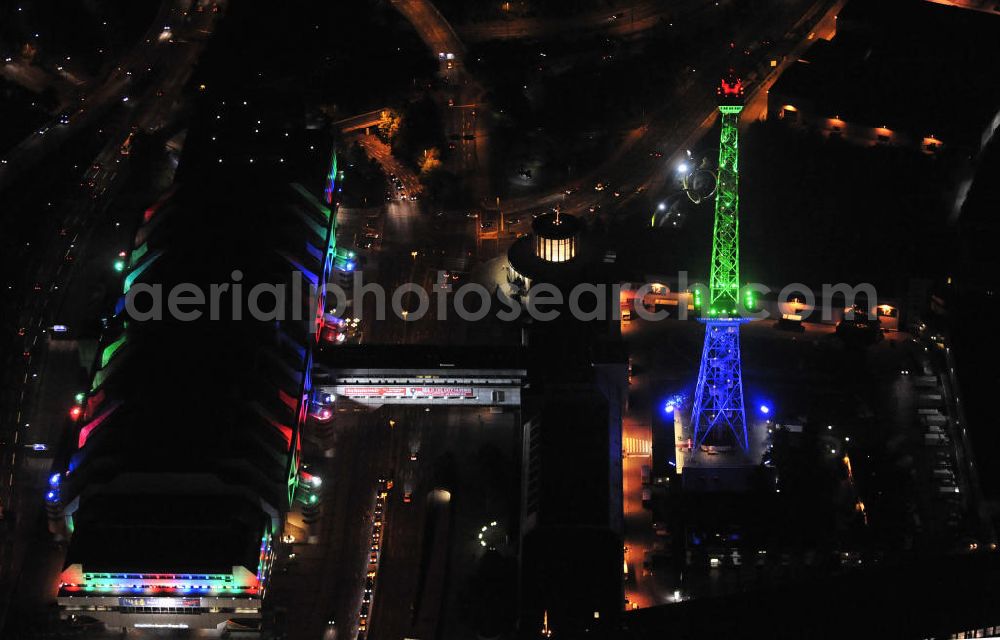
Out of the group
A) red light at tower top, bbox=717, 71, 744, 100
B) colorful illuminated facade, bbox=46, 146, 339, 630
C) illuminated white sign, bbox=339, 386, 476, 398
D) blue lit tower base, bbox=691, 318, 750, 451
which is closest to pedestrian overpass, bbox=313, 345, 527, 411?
illuminated white sign, bbox=339, 386, 476, 398

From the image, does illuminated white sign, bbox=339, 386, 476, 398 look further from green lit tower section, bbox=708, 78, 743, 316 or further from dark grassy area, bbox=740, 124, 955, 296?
dark grassy area, bbox=740, 124, 955, 296

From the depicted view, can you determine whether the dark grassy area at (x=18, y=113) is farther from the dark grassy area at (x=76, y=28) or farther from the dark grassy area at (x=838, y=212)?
the dark grassy area at (x=838, y=212)

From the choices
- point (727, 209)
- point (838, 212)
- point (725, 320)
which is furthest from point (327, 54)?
point (725, 320)

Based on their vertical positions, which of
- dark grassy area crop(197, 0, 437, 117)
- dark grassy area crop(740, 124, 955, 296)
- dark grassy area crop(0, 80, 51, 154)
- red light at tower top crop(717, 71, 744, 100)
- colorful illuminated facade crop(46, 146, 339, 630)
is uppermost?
dark grassy area crop(197, 0, 437, 117)

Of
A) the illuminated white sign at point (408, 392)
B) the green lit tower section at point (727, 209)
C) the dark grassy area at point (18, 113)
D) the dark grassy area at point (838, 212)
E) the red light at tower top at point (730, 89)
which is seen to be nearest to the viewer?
the red light at tower top at point (730, 89)

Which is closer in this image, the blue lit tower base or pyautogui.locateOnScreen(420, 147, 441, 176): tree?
the blue lit tower base

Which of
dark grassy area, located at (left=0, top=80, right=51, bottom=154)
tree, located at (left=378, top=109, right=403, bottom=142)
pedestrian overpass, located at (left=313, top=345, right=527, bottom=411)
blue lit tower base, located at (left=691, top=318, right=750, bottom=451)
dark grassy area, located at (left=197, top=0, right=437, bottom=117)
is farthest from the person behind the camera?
dark grassy area, located at (left=197, top=0, right=437, bottom=117)

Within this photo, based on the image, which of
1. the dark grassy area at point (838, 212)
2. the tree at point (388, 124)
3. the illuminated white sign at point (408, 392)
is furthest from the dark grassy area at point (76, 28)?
the dark grassy area at point (838, 212)

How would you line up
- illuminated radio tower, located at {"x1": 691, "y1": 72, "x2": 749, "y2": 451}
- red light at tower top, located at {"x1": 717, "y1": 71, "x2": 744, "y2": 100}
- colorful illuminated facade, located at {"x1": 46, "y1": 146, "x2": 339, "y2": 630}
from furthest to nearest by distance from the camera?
colorful illuminated facade, located at {"x1": 46, "y1": 146, "x2": 339, "y2": 630} → illuminated radio tower, located at {"x1": 691, "y1": 72, "x2": 749, "y2": 451} → red light at tower top, located at {"x1": 717, "y1": 71, "x2": 744, "y2": 100}
